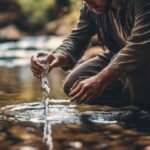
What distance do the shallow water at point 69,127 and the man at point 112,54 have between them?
157 mm

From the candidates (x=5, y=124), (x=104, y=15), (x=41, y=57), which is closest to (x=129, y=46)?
(x=104, y=15)

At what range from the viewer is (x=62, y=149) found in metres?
2.71

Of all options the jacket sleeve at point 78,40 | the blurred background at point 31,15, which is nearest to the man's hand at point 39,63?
the jacket sleeve at point 78,40

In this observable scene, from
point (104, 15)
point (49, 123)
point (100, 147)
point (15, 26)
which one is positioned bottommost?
point (100, 147)

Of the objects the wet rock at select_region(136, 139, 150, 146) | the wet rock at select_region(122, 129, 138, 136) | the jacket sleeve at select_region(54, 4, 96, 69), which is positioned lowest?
the wet rock at select_region(136, 139, 150, 146)

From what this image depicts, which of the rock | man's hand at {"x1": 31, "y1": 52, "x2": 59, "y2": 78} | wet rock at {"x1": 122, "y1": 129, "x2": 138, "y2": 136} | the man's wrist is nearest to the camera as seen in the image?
wet rock at {"x1": 122, "y1": 129, "x2": 138, "y2": 136}

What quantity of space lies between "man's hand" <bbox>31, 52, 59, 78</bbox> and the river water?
0.33m

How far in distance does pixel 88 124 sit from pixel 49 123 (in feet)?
0.87

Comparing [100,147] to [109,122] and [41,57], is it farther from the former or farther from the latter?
[41,57]

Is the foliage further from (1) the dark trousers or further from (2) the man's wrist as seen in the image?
(2) the man's wrist

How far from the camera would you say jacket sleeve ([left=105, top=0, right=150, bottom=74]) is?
333cm

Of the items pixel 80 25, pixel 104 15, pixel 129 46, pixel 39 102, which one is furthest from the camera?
pixel 39 102

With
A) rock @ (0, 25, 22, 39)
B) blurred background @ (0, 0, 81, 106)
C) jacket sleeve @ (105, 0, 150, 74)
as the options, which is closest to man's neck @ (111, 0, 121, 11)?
jacket sleeve @ (105, 0, 150, 74)

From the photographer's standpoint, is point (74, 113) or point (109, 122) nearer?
point (109, 122)
